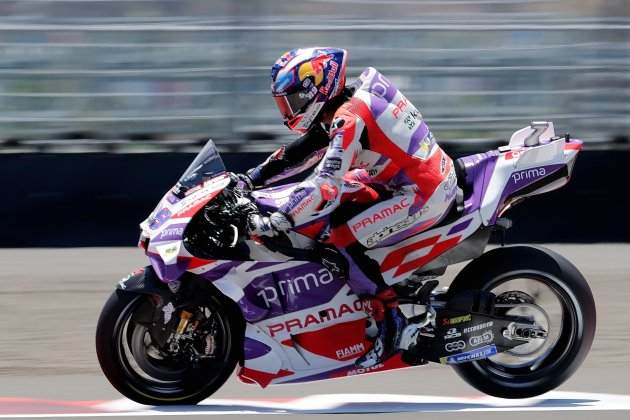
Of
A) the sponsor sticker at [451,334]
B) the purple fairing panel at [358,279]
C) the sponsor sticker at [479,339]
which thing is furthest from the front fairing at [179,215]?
the sponsor sticker at [479,339]

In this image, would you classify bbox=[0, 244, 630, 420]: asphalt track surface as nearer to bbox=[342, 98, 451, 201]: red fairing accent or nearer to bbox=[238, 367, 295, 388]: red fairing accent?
bbox=[238, 367, 295, 388]: red fairing accent

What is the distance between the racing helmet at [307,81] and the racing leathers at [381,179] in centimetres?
11

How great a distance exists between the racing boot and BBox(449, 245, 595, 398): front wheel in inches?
13.7

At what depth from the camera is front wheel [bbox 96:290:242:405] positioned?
235 inches

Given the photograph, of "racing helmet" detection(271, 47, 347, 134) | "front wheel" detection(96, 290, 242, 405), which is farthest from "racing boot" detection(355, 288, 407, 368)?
"racing helmet" detection(271, 47, 347, 134)

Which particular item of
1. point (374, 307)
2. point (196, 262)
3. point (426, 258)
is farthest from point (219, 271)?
point (426, 258)

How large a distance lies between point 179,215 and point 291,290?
0.62m

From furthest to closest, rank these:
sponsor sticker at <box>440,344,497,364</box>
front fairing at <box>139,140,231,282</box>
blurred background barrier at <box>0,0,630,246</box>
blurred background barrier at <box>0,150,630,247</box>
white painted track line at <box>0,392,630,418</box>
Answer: blurred background barrier at <box>0,0,630,246</box>
blurred background barrier at <box>0,150,630,247</box>
sponsor sticker at <box>440,344,497,364</box>
white painted track line at <box>0,392,630,418</box>
front fairing at <box>139,140,231,282</box>

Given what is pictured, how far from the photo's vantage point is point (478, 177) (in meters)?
6.24

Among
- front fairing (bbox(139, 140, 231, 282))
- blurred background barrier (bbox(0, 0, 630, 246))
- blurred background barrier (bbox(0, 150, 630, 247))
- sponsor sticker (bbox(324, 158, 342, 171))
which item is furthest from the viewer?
blurred background barrier (bbox(0, 0, 630, 246))

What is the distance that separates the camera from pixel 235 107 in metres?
10.6

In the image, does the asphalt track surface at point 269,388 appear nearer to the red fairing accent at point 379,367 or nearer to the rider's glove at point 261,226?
the red fairing accent at point 379,367

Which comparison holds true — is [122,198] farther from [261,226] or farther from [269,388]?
[261,226]

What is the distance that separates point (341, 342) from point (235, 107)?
15.7ft
